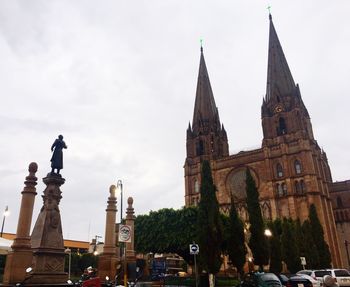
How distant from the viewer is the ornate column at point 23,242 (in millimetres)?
12562

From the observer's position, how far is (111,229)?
20.5 meters

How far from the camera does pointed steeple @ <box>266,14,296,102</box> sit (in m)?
61.8

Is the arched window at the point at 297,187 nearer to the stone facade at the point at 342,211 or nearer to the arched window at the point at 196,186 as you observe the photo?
the stone facade at the point at 342,211

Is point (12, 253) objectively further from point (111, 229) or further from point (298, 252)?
point (298, 252)

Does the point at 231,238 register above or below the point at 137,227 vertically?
below

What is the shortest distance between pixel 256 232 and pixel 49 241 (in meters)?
15.7

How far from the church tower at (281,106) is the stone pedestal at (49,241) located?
4758 centimetres

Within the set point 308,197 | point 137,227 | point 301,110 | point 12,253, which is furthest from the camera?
point 301,110

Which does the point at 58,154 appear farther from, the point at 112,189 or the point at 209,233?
the point at 209,233

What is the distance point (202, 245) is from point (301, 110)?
4428cm

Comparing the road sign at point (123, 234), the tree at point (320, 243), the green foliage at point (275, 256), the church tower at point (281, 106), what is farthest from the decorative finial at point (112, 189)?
the church tower at point (281, 106)

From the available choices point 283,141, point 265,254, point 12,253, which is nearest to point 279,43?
point 283,141

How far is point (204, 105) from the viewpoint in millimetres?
72062

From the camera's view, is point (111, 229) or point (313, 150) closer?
point (111, 229)
